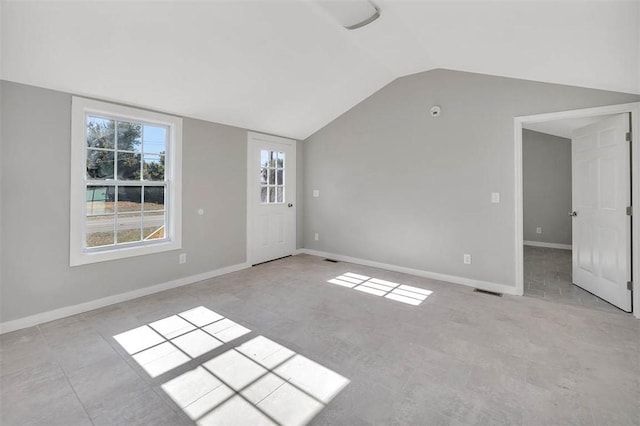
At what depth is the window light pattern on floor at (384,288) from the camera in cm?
338

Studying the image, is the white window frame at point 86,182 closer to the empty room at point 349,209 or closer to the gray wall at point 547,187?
the empty room at point 349,209

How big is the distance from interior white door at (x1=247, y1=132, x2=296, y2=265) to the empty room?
0.19 feet

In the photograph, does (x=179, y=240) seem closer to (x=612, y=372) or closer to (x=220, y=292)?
(x=220, y=292)

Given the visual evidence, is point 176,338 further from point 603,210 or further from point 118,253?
point 603,210

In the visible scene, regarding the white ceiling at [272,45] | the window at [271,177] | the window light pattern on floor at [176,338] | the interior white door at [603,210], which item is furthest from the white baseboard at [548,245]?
the window light pattern on floor at [176,338]

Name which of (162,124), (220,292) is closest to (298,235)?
(220,292)

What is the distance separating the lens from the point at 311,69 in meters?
3.60

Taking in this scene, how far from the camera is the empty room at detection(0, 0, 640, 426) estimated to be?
186cm

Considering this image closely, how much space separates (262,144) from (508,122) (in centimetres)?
353

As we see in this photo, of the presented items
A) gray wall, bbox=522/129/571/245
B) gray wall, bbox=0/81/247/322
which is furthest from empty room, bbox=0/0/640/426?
gray wall, bbox=522/129/571/245

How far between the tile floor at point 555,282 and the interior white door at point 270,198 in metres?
3.74

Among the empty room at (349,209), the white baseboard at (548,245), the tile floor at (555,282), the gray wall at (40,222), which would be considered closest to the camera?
the empty room at (349,209)

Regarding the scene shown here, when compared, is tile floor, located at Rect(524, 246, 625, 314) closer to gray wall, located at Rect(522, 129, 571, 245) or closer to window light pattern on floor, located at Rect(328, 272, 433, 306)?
gray wall, located at Rect(522, 129, 571, 245)

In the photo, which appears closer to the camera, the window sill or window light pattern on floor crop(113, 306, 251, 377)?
window light pattern on floor crop(113, 306, 251, 377)
